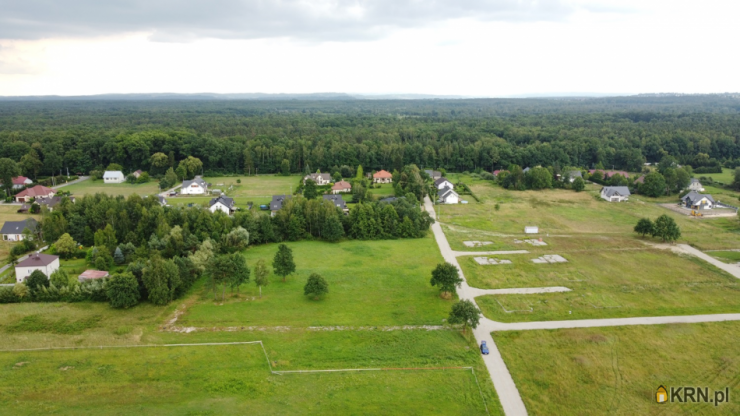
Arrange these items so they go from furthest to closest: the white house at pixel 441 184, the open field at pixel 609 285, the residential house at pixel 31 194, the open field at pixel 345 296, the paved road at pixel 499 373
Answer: the white house at pixel 441 184, the residential house at pixel 31 194, the open field at pixel 609 285, the open field at pixel 345 296, the paved road at pixel 499 373

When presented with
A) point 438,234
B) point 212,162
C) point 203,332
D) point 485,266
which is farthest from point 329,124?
point 203,332

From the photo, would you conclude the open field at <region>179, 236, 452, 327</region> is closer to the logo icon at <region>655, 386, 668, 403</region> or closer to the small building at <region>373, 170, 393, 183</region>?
the logo icon at <region>655, 386, 668, 403</region>

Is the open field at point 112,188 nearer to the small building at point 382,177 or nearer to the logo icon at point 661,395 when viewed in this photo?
the small building at point 382,177

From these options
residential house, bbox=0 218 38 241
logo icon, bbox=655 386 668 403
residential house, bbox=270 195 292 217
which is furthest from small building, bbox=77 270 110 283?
logo icon, bbox=655 386 668 403

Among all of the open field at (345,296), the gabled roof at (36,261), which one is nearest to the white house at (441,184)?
the open field at (345,296)

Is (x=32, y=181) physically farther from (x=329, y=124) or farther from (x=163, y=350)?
(x=329, y=124)

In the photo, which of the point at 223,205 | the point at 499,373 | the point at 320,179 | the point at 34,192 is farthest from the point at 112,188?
the point at 499,373
